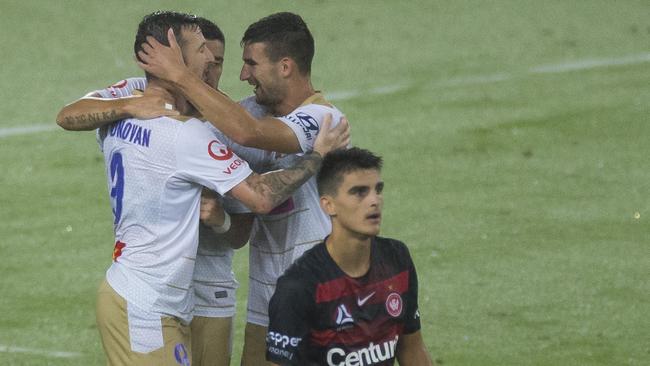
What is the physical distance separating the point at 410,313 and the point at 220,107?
1294 mm

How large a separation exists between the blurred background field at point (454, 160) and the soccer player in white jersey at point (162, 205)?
3047 millimetres

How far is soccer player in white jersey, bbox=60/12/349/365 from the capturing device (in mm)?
6605

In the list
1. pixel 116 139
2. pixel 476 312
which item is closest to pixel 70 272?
pixel 476 312

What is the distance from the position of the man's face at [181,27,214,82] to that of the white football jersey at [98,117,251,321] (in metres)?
0.29

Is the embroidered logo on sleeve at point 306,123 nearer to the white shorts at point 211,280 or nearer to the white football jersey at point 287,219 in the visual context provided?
the white football jersey at point 287,219

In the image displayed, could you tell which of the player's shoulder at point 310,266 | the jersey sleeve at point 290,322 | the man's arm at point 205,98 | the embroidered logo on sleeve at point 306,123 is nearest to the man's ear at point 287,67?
the embroidered logo on sleeve at point 306,123

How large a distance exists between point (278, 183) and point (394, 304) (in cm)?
77

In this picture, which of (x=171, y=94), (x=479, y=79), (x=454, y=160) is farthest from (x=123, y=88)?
(x=479, y=79)

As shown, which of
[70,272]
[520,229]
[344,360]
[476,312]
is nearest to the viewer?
[344,360]

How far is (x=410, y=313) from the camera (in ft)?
22.0

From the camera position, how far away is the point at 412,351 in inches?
267

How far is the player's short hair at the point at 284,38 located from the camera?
7.25m

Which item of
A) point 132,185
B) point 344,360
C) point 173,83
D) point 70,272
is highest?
point 173,83

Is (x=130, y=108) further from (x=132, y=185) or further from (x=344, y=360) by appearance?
(x=344, y=360)
